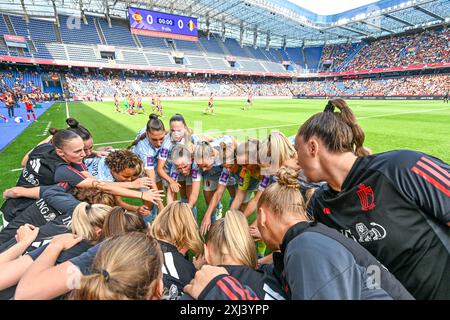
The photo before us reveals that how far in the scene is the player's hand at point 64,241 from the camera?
1.94 metres

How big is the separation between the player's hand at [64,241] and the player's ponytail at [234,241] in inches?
44.9

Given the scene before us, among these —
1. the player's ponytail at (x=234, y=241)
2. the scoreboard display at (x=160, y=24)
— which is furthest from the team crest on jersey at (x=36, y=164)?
the scoreboard display at (x=160, y=24)

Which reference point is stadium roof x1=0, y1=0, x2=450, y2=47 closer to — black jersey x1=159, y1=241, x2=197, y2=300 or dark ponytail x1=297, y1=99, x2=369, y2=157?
dark ponytail x1=297, y1=99, x2=369, y2=157

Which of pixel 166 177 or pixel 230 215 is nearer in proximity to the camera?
pixel 230 215

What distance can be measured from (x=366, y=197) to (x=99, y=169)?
13.7ft

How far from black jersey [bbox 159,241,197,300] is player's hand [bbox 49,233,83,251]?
0.74 metres

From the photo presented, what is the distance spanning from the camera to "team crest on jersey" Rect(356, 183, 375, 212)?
1.77 m

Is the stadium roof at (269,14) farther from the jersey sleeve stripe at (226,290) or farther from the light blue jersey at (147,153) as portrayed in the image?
the jersey sleeve stripe at (226,290)

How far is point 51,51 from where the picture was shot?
4219cm

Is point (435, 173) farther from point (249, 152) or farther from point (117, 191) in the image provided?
point (117, 191)

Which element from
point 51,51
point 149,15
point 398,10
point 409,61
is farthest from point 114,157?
point 409,61

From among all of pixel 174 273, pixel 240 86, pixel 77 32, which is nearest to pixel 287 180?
pixel 174 273

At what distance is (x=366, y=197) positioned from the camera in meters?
1.81

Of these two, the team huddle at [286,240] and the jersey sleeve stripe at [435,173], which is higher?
the jersey sleeve stripe at [435,173]
